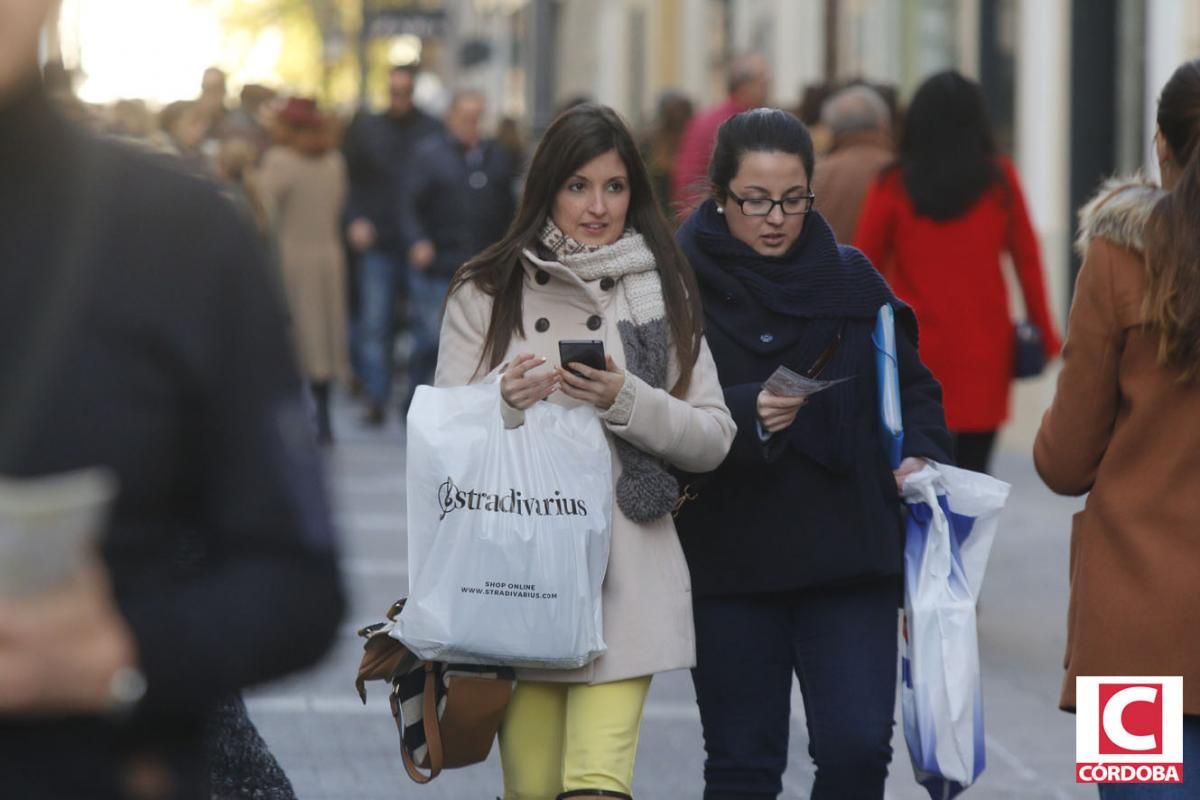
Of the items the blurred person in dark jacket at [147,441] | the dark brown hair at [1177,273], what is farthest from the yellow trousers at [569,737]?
the blurred person in dark jacket at [147,441]

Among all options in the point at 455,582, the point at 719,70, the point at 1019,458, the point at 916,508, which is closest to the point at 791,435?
the point at 916,508

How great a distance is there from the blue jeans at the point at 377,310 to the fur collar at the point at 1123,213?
40.0 ft

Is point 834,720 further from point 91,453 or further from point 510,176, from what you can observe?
point 510,176

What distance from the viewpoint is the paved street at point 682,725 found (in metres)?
6.25

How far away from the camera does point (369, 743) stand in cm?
679

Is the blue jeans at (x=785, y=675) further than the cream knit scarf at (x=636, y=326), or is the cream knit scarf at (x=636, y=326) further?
the blue jeans at (x=785, y=675)

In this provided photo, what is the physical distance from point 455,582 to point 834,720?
820mm

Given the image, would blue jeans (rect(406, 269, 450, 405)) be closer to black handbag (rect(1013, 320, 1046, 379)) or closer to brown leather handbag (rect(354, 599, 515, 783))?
black handbag (rect(1013, 320, 1046, 379))

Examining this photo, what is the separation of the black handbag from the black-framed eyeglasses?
12.5ft

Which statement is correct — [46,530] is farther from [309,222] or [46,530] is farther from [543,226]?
[309,222]

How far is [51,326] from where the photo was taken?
1818 mm

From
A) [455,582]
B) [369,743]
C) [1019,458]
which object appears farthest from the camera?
[1019,458]

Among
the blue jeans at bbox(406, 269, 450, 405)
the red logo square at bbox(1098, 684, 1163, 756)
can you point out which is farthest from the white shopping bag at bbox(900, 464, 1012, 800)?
the blue jeans at bbox(406, 269, 450, 405)

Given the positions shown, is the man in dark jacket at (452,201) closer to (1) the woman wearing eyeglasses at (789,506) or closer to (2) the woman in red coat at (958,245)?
(2) the woman in red coat at (958,245)
